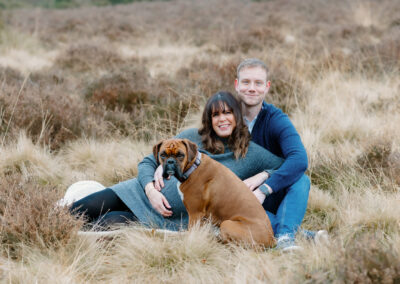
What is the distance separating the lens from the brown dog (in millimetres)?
3261

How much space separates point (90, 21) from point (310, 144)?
14.7 m

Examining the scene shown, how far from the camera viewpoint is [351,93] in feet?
22.9

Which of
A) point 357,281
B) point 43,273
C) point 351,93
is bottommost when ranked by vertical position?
point 43,273

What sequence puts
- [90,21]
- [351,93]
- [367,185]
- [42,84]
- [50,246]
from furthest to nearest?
[90,21]
[42,84]
[351,93]
[367,185]
[50,246]

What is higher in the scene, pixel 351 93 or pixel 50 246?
pixel 351 93

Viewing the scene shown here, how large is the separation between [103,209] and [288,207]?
1736mm

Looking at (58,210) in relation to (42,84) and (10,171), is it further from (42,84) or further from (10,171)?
(42,84)

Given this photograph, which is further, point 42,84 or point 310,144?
point 42,84

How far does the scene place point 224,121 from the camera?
386cm

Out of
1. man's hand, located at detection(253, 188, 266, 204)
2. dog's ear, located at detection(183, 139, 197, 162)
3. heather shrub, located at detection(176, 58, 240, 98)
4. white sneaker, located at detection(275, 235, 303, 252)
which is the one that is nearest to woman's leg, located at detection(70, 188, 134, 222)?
dog's ear, located at detection(183, 139, 197, 162)

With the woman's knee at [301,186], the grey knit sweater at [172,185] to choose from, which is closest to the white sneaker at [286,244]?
the woman's knee at [301,186]

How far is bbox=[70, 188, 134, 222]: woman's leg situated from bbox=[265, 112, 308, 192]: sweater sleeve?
1.47 metres

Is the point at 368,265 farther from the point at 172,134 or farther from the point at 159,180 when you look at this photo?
the point at 172,134

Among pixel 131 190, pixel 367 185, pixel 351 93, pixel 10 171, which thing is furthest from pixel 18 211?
pixel 351 93
